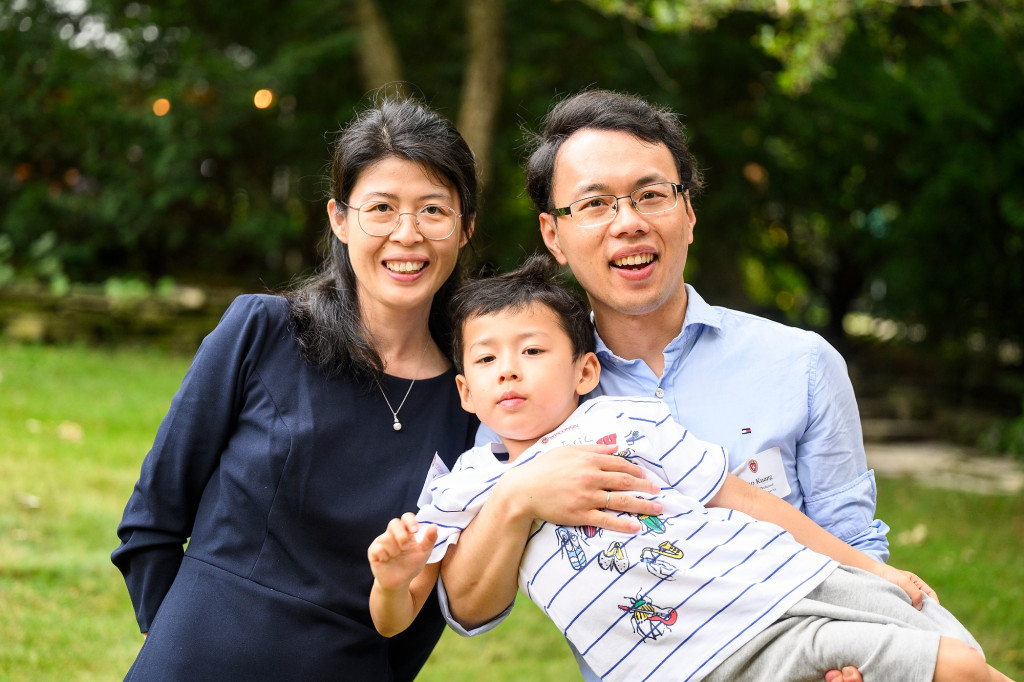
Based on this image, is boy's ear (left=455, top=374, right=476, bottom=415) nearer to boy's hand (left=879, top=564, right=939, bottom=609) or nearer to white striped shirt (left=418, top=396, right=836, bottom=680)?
white striped shirt (left=418, top=396, right=836, bottom=680)

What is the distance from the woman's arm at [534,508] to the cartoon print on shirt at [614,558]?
43 mm

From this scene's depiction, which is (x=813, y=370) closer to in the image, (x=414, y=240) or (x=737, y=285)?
(x=414, y=240)

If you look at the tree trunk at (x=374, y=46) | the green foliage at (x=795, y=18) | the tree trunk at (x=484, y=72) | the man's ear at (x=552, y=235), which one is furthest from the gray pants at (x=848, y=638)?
the tree trunk at (x=374, y=46)

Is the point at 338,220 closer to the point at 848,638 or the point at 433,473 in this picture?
the point at 433,473

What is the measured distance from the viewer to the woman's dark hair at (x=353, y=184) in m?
2.34

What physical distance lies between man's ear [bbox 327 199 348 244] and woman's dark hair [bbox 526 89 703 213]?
20.2 inches

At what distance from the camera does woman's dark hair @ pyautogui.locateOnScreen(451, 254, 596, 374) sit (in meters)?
2.29

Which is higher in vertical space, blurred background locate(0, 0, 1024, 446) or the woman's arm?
blurred background locate(0, 0, 1024, 446)

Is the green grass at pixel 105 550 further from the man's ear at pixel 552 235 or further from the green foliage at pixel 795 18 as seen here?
the green foliage at pixel 795 18

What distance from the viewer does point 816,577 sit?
1903 millimetres

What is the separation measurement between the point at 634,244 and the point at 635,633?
905 mm

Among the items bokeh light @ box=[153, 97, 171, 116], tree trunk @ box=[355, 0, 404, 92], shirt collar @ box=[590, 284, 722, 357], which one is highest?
tree trunk @ box=[355, 0, 404, 92]

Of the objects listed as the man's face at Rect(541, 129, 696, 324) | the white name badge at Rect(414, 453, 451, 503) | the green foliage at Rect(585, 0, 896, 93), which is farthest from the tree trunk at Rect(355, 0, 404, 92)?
the white name badge at Rect(414, 453, 451, 503)

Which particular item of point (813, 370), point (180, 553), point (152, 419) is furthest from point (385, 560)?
point (152, 419)
